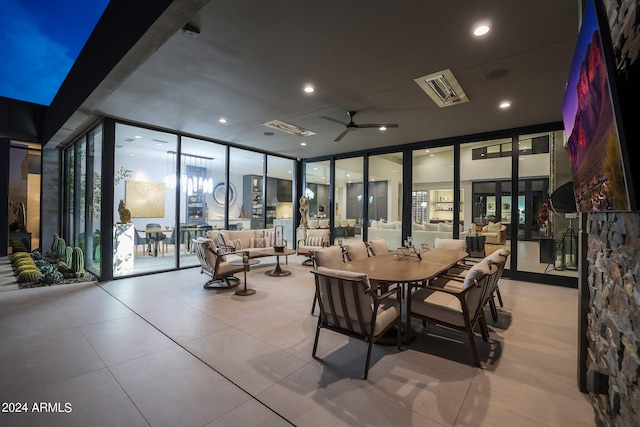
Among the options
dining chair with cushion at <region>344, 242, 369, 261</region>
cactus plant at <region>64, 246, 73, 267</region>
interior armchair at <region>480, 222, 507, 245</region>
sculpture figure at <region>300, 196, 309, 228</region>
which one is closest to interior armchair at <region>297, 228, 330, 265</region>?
sculpture figure at <region>300, 196, 309, 228</region>

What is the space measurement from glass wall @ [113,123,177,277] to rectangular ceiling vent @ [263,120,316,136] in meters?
2.53

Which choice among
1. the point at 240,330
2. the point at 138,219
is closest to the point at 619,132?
the point at 240,330

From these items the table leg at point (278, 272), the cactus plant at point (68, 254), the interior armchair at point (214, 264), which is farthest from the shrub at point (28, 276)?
the table leg at point (278, 272)

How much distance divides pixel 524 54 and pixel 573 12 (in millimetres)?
627

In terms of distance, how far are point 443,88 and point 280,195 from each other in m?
8.17

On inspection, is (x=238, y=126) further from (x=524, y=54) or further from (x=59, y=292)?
(x=524, y=54)

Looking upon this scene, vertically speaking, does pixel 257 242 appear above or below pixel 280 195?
below

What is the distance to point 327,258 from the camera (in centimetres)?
355

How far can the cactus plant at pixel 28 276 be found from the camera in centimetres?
497

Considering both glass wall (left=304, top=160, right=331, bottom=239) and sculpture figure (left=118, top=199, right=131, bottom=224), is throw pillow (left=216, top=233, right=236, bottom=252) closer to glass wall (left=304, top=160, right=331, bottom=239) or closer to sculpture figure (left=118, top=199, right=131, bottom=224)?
sculpture figure (left=118, top=199, right=131, bottom=224)

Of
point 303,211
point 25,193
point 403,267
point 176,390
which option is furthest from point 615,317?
point 25,193

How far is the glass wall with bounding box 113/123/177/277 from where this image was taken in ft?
18.3

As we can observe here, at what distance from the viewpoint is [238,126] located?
5.66 metres

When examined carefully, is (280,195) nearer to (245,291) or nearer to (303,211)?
(303,211)
